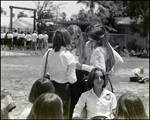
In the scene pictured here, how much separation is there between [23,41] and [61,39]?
20.3 meters

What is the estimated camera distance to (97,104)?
3305mm

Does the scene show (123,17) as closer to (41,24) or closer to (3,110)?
(41,24)

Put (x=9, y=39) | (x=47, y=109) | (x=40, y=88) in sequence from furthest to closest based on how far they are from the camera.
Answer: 1. (x=9, y=39)
2. (x=40, y=88)
3. (x=47, y=109)

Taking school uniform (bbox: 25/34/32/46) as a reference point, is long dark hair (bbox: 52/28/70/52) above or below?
above

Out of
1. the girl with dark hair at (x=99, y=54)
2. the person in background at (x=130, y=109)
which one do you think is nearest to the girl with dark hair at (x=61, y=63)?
the girl with dark hair at (x=99, y=54)

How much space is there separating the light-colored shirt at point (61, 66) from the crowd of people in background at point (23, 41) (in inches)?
740

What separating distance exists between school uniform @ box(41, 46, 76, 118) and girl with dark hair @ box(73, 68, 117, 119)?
26 cm

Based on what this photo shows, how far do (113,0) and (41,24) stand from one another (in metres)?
8.00

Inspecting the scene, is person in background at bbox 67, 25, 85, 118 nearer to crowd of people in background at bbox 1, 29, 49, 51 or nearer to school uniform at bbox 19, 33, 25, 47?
crowd of people in background at bbox 1, 29, 49, 51

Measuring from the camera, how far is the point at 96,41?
3598mm

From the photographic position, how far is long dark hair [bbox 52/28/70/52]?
3.52 metres

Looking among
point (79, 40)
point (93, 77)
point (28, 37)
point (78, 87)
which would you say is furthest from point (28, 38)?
point (93, 77)

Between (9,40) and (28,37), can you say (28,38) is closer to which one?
(28,37)

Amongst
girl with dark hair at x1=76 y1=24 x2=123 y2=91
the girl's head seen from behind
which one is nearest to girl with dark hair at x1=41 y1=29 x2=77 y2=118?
girl with dark hair at x1=76 y1=24 x2=123 y2=91
